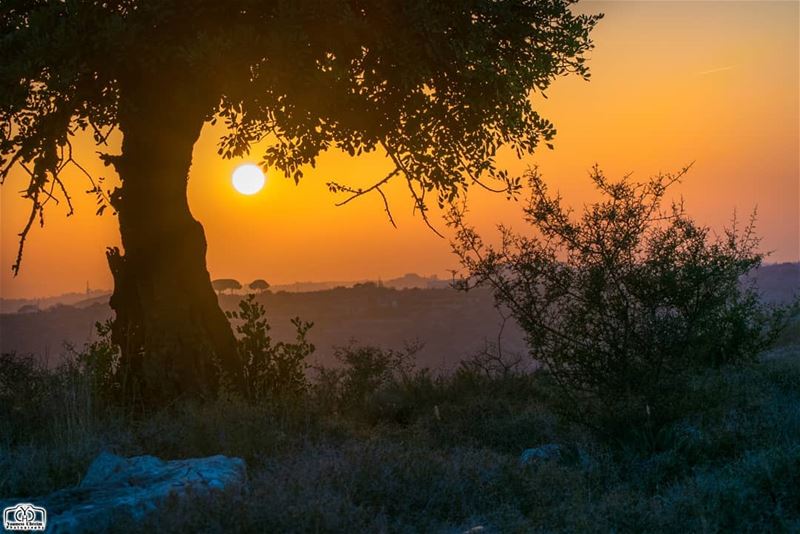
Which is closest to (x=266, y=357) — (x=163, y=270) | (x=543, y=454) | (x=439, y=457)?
(x=163, y=270)

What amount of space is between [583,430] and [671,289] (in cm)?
220

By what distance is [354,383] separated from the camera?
48.8 feet

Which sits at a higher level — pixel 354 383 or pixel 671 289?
pixel 671 289

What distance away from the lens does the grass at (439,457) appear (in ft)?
23.2

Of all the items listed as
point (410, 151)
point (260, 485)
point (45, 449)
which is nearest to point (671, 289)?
point (410, 151)

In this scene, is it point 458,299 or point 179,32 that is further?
point 458,299

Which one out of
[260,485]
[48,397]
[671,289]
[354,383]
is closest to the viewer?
[260,485]

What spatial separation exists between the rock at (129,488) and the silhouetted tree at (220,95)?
505cm

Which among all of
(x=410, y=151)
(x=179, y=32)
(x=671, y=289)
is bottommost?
(x=671, y=289)

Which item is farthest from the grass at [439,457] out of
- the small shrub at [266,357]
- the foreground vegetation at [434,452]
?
the small shrub at [266,357]

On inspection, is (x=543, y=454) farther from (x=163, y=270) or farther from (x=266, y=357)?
(x=163, y=270)

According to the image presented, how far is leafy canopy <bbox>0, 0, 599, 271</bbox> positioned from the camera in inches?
476

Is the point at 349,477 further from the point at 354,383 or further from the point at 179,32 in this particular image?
the point at 179,32

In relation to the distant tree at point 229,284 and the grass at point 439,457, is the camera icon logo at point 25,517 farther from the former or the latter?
the distant tree at point 229,284
